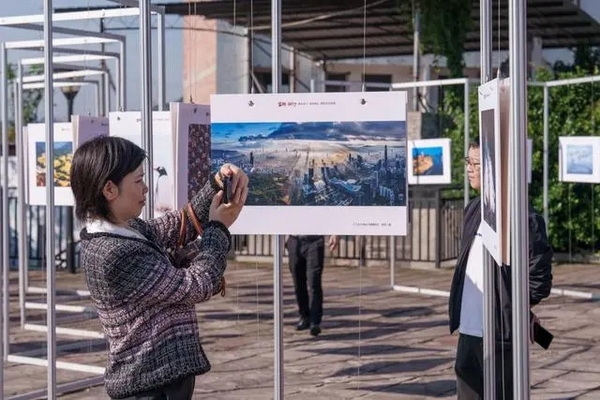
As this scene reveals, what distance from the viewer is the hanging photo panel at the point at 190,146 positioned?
21.9 ft

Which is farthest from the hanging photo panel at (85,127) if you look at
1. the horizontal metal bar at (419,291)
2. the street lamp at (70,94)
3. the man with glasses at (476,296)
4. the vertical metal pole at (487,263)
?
the street lamp at (70,94)

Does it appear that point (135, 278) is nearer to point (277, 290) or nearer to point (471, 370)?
point (277, 290)

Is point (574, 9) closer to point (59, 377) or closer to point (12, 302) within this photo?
point (12, 302)

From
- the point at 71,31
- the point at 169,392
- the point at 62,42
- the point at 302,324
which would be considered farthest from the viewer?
the point at 302,324

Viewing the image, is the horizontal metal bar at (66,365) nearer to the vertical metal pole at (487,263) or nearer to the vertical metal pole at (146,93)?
the vertical metal pole at (146,93)

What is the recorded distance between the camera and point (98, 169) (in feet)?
12.9

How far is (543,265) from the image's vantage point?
19.6 feet

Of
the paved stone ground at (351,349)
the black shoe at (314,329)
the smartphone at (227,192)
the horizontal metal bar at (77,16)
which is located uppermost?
the horizontal metal bar at (77,16)

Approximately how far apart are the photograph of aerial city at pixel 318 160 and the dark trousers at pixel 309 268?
6175mm

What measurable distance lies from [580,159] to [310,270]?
15.8 feet

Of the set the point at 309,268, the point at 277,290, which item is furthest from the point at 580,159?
the point at 277,290

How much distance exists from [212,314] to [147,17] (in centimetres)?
870

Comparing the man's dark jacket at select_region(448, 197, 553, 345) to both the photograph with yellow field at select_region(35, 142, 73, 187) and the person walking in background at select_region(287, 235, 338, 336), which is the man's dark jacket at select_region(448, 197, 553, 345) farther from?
the person walking in background at select_region(287, 235, 338, 336)

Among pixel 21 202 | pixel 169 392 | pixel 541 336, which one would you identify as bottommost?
pixel 541 336
